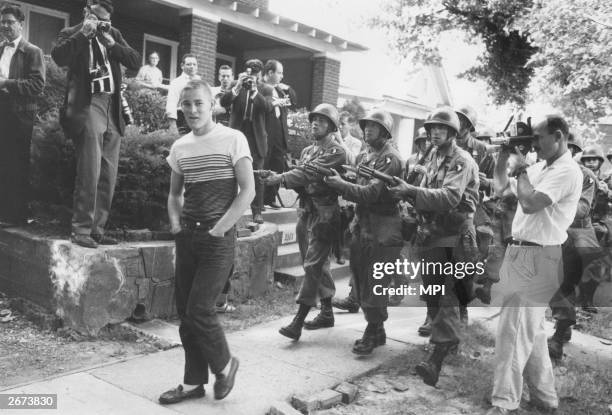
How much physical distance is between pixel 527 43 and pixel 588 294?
11.7 meters

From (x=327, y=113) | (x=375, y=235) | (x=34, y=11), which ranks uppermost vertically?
(x=34, y=11)

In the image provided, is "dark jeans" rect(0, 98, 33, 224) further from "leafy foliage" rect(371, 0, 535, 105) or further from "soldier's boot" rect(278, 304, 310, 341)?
"leafy foliage" rect(371, 0, 535, 105)

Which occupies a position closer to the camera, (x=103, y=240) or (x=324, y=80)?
(x=103, y=240)

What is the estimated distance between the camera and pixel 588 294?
24.8 feet

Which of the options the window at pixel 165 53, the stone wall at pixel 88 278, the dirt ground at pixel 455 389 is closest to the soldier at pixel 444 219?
the dirt ground at pixel 455 389

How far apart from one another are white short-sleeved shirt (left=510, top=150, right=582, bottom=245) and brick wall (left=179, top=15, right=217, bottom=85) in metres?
8.66

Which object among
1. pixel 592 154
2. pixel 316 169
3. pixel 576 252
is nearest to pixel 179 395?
pixel 316 169

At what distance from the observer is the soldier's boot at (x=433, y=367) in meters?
4.41

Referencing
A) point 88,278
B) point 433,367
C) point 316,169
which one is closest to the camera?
point 433,367

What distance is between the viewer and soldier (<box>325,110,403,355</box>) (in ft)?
16.0

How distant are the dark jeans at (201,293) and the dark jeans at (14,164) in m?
2.58

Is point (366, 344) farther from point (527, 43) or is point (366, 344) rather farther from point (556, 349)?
point (527, 43)

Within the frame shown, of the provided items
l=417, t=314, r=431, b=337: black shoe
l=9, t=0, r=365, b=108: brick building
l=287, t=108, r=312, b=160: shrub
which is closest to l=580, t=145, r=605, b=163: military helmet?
l=417, t=314, r=431, b=337: black shoe

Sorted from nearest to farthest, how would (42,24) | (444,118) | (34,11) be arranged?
(444,118) → (34,11) → (42,24)
